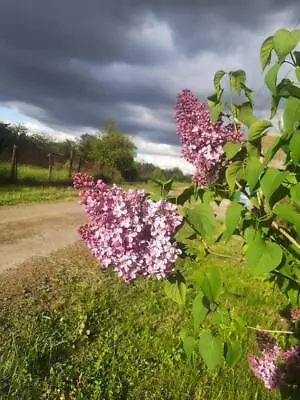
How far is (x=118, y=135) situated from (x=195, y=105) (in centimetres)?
3391

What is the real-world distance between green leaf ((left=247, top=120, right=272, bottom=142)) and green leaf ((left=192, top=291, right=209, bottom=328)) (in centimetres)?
54

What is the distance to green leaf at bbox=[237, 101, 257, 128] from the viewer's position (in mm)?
2045

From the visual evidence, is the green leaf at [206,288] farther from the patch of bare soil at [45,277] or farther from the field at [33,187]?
the field at [33,187]

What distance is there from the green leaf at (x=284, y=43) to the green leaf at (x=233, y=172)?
0.48 meters

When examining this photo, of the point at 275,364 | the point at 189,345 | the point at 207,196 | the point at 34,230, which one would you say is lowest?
the point at 34,230

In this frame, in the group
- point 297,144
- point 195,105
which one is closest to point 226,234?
point 297,144

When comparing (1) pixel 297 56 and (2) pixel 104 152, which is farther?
(2) pixel 104 152

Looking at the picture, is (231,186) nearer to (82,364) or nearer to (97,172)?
(82,364)

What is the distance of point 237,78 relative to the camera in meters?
2.00

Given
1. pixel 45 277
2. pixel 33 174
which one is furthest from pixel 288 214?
pixel 33 174

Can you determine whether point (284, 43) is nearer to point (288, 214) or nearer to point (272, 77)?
point (272, 77)

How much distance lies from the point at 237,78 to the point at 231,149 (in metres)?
0.26

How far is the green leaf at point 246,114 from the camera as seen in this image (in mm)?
2045

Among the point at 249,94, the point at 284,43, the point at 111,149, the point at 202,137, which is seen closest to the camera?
the point at 284,43
